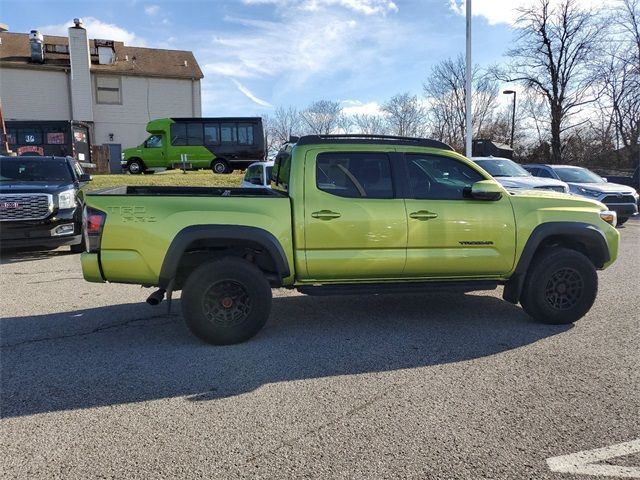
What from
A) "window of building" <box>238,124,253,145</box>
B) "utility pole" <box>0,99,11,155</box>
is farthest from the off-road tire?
"window of building" <box>238,124,253,145</box>

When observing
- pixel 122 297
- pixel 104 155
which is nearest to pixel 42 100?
pixel 104 155

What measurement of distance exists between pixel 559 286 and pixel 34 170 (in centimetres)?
1007

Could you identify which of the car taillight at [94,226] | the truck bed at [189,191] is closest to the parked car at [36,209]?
the truck bed at [189,191]

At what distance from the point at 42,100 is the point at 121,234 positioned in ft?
110

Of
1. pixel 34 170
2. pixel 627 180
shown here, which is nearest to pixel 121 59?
pixel 34 170

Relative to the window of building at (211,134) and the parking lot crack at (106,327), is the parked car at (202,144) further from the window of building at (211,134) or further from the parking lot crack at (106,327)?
the parking lot crack at (106,327)

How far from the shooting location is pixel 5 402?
136 inches

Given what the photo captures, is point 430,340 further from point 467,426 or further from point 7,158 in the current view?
point 7,158

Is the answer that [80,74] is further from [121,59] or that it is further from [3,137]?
[3,137]

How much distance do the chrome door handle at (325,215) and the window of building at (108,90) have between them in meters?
33.2

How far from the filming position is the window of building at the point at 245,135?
24.8m

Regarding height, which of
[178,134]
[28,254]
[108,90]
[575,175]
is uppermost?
[108,90]

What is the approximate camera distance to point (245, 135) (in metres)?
24.9

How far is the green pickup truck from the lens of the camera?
171 inches
